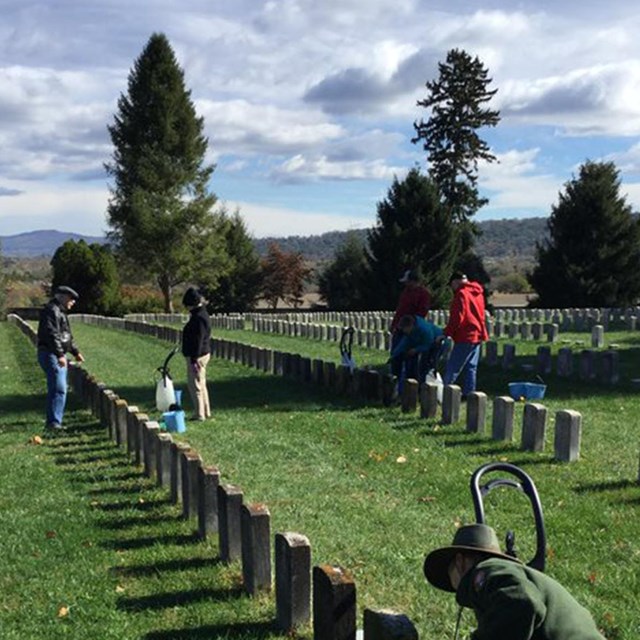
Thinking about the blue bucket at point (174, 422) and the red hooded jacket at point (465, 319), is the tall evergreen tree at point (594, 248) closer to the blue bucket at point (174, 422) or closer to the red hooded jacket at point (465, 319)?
the red hooded jacket at point (465, 319)

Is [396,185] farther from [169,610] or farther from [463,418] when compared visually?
[169,610]

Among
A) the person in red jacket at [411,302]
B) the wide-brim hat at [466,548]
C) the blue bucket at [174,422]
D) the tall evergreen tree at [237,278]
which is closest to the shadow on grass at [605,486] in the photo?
the wide-brim hat at [466,548]

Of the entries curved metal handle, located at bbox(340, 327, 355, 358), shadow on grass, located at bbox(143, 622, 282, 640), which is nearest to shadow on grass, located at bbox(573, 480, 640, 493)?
shadow on grass, located at bbox(143, 622, 282, 640)

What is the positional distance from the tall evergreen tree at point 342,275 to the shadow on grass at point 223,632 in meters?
47.2

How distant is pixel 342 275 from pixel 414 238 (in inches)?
530

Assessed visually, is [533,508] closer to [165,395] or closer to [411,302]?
[165,395]

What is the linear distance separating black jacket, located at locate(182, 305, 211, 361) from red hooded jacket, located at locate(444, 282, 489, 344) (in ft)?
10.8

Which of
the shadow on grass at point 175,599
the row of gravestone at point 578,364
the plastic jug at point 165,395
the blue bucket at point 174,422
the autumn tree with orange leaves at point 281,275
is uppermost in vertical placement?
the autumn tree with orange leaves at point 281,275

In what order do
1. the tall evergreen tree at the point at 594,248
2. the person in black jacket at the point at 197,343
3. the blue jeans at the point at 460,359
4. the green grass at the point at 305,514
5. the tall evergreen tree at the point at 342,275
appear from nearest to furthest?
the green grass at the point at 305,514
the person in black jacket at the point at 197,343
the blue jeans at the point at 460,359
the tall evergreen tree at the point at 594,248
the tall evergreen tree at the point at 342,275

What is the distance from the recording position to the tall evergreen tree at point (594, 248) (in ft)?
135

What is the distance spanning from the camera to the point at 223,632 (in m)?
4.61

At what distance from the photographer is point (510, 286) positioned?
9025 centimetres

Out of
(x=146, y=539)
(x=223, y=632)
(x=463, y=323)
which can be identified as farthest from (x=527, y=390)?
(x=223, y=632)

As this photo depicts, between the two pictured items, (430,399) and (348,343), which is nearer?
(430,399)
